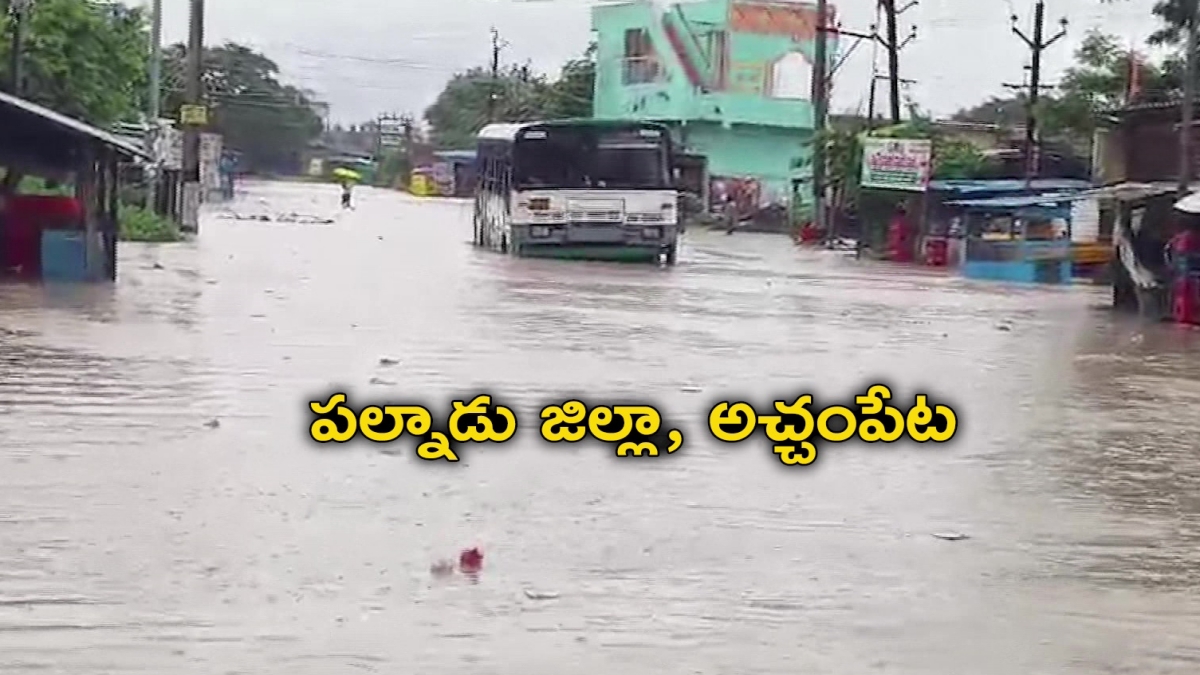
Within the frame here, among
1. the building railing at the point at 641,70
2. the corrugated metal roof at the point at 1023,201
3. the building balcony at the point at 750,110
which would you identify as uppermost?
the building railing at the point at 641,70

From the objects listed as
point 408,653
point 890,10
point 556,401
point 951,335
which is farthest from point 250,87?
point 408,653

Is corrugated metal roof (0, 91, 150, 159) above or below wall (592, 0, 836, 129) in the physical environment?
below

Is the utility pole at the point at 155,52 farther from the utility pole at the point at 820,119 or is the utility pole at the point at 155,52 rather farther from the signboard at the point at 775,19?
the signboard at the point at 775,19

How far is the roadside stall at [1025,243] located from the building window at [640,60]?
3216 cm

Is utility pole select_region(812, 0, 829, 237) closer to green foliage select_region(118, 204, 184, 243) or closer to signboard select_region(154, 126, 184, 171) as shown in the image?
signboard select_region(154, 126, 184, 171)

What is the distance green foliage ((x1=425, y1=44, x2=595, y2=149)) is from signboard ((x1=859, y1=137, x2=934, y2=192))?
23.4m

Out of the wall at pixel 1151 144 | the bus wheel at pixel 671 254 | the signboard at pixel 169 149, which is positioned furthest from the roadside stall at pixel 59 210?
the wall at pixel 1151 144

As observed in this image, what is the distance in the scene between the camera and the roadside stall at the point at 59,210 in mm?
22062

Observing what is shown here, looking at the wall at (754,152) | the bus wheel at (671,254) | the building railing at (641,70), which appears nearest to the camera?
the bus wheel at (671,254)

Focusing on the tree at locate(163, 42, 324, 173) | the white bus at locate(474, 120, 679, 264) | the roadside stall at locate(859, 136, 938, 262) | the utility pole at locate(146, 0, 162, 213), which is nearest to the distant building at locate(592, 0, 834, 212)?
the roadside stall at locate(859, 136, 938, 262)

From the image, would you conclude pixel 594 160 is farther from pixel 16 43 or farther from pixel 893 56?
pixel 893 56

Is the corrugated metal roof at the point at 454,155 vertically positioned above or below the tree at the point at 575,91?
below

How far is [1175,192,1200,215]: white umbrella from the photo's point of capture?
21.2 m

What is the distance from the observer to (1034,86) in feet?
147
